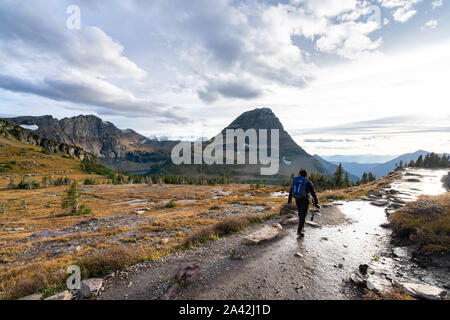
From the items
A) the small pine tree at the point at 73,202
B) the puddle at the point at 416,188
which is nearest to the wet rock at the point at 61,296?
the puddle at the point at 416,188

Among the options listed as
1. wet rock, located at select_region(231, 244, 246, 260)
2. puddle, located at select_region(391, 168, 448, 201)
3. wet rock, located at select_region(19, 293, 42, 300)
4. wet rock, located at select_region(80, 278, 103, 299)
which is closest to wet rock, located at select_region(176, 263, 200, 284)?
wet rock, located at select_region(231, 244, 246, 260)

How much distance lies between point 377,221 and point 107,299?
1839cm

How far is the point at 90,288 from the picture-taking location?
5.90 m

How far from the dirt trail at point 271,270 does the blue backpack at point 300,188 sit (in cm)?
250

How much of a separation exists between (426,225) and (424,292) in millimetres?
6130

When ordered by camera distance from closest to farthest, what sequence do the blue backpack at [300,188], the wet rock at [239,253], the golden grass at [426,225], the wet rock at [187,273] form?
1. the wet rock at [187,273]
2. the golden grass at [426,225]
3. the wet rock at [239,253]
4. the blue backpack at [300,188]

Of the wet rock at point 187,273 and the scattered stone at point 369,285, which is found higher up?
the scattered stone at point 369,285

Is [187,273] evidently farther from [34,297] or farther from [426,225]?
[426,225]

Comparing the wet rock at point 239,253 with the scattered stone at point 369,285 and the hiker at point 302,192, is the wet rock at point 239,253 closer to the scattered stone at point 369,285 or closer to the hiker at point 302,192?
the hiker at point 302,192

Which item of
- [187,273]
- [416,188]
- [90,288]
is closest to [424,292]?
[187,273]

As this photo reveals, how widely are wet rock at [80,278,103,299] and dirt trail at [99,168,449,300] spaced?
321mm

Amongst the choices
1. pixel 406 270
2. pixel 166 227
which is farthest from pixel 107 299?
pixel 166 227

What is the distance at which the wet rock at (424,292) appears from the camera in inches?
189
